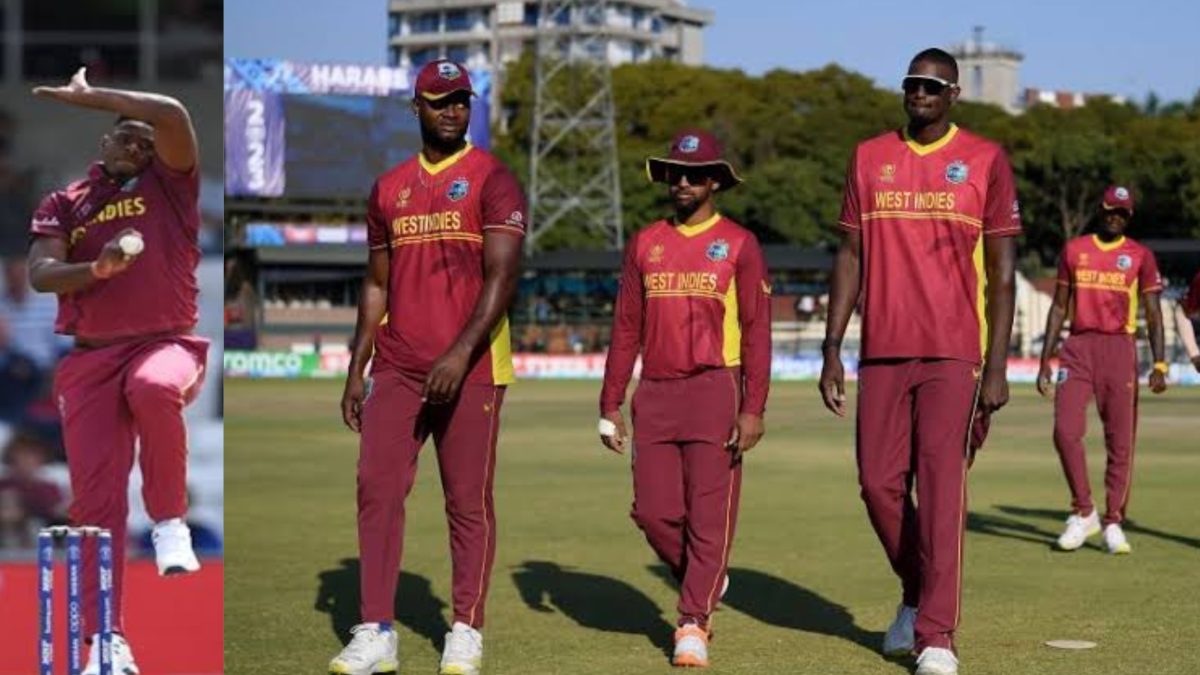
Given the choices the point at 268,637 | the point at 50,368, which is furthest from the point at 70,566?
the point at 268,637

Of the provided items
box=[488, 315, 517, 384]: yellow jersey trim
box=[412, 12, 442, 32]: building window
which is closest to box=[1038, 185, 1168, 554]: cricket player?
box=[488, 315, 517, 384]: yellow jersey trim

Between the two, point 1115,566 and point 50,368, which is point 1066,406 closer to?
point 1115,566

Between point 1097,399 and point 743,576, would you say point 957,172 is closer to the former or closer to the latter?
point 743,576

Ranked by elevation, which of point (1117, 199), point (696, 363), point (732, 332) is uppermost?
point (1117, 199)

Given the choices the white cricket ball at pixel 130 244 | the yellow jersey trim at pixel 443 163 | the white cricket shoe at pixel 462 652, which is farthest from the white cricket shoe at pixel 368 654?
the white cricket ball at pixel 130 244

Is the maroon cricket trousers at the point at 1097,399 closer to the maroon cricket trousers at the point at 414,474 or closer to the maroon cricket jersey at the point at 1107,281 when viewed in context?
the maroon cricket jersey at the point at 1107,281

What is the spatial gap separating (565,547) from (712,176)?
511 cm

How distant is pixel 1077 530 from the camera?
14.7 meters

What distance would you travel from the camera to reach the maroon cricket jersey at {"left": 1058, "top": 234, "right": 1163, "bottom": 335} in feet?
48.7

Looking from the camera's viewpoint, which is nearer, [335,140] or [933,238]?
[933,238]

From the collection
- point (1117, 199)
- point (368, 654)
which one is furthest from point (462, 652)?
point (1117, 199)

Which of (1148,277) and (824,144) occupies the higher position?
(824,144)

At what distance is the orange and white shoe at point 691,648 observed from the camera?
944 cm

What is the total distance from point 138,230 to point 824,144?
92.2 metres
